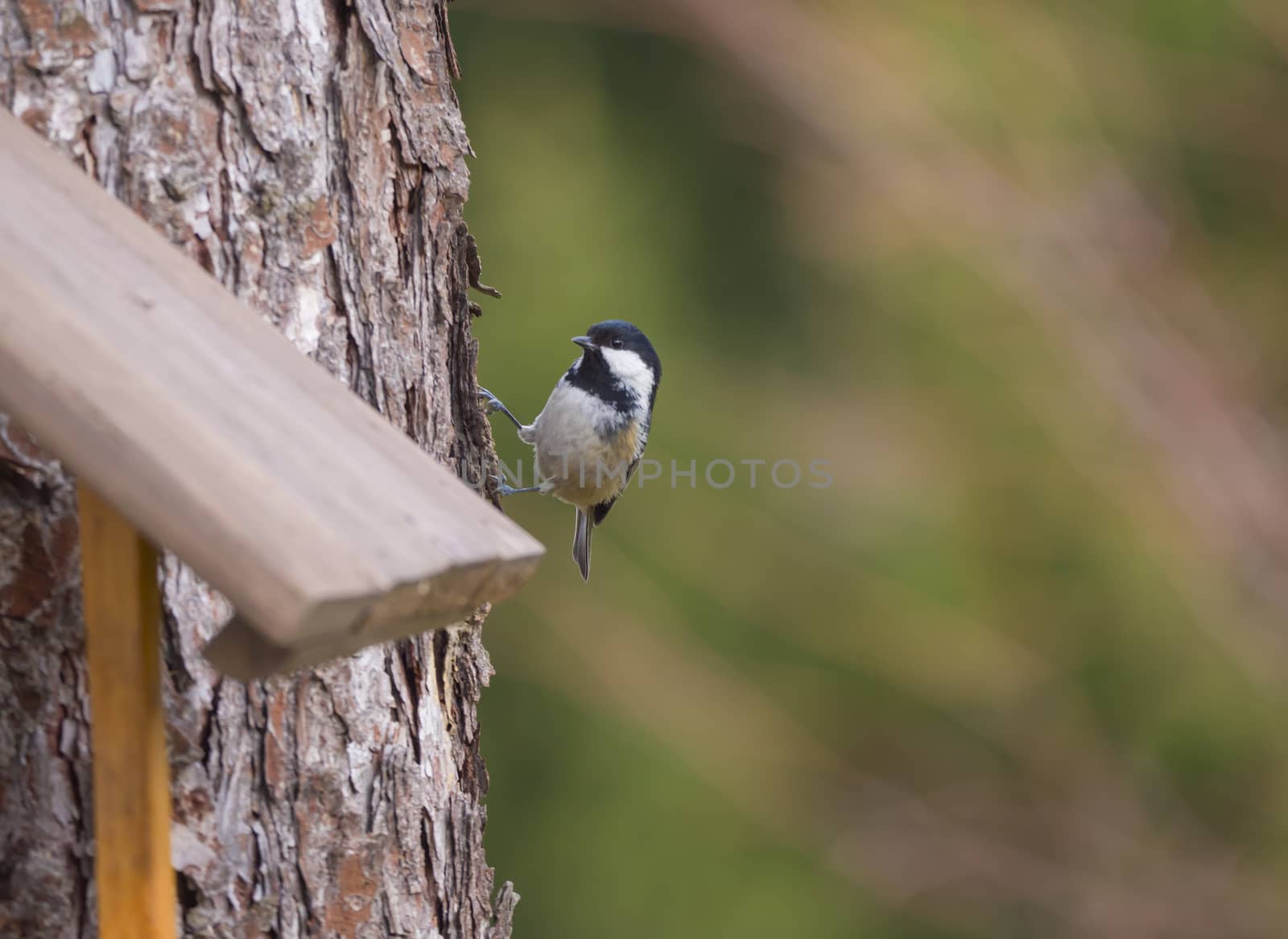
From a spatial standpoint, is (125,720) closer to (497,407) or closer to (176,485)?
(176,485)

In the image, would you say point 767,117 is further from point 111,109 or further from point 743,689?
point 111,109

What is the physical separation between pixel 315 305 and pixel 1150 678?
220 centimetres

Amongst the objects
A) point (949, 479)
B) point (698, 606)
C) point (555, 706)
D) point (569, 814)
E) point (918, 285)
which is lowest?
point (569, 814)

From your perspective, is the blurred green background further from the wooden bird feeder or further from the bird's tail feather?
the wooden bird feeder

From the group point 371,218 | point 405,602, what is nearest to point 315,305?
point 371,218

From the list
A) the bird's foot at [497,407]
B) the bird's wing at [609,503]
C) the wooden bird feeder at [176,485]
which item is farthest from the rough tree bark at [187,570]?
the bird's wing at [609,503]

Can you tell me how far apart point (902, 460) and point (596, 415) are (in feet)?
2.56

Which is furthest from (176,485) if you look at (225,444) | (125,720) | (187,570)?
(187,570)

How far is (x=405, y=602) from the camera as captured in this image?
72 centimetres

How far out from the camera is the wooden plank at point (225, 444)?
2.25ft

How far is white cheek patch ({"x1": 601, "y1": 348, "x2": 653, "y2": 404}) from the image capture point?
8.87ft

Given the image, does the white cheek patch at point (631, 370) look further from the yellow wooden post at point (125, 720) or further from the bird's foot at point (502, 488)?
the yellow wooden post at point (125, 720)

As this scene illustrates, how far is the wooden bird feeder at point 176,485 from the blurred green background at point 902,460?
204 centimetres

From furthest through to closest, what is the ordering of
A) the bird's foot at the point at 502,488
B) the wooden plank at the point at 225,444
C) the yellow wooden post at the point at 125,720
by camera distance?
the bird's foot at the point at 502,488
the yellow wooden post at the point at 125,720
the wooden plank at the point at 225,444
